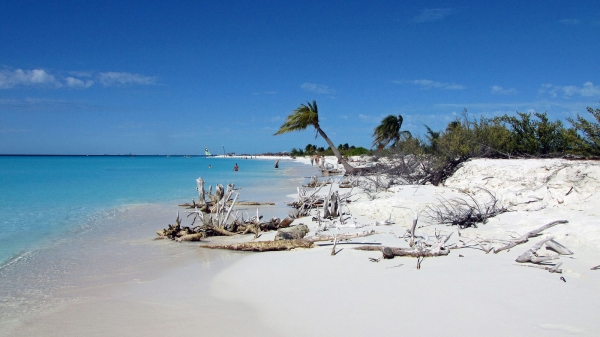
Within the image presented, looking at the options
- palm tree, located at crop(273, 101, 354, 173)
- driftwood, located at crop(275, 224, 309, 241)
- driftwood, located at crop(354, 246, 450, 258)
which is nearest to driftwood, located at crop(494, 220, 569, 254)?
driftwood, located at crop(354, 246, 450, 258)

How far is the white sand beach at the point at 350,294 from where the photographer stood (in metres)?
3.52

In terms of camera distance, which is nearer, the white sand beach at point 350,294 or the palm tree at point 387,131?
the white sand beach at point 350,294

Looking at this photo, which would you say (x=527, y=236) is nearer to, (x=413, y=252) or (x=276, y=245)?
(x=413, y=252)

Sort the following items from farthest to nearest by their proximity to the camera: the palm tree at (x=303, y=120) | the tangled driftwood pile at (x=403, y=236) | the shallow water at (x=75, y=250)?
the palm tree at (x=303, y=120)
the tangled driftwood pile at (x=403, y=236)
the shallow water at (x=75, y=250)

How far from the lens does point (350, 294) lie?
428 cm

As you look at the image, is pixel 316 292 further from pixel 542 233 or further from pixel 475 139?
pixel 475 139

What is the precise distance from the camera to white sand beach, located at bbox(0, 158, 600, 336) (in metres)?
3.52

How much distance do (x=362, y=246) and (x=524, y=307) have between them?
2584mm

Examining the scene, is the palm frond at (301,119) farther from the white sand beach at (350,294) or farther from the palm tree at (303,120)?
the white sand beach at (350,294)

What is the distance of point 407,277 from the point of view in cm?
460

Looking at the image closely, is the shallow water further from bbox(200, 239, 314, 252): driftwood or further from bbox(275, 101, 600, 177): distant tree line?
bbox(275, 101, 600, 177): distant tree line

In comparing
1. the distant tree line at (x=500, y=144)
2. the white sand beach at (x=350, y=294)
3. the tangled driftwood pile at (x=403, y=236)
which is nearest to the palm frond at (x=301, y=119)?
the distant tree line at (x=500, y=144)

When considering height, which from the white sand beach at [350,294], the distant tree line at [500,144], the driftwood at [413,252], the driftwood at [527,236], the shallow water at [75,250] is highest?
the distant tree line at [500,144]

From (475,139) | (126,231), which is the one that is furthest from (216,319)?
(475,139)
